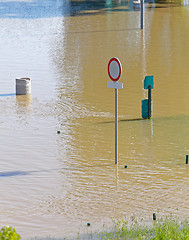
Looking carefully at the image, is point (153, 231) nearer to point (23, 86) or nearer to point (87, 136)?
point (87, 136)

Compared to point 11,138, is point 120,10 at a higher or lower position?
higher

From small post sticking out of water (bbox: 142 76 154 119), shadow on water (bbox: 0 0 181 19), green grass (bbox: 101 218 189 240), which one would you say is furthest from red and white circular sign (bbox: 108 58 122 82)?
shadow on water (bbox: 0 0 181 19)

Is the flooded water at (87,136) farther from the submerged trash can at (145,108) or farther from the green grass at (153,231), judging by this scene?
the green grass at (153,231)

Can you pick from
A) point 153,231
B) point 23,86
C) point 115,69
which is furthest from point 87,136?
point 153,231

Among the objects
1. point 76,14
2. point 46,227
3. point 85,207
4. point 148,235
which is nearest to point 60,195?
point 85,207

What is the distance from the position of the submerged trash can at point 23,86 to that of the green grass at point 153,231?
10.3 m

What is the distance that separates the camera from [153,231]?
28.0 ft

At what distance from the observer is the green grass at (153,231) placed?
317 inches

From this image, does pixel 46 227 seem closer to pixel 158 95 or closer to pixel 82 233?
pixel 82 233

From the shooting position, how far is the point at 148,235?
8.38 metres

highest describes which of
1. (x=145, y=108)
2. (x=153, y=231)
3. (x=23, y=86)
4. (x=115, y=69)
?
(x=115, y=69)

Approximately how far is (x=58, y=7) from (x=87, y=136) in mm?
35825

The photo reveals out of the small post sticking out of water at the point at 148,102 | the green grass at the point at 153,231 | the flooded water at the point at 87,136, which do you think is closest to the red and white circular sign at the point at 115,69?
the flooded water at the point at 87,136

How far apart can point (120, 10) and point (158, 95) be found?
93.0ft
